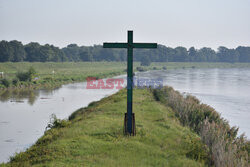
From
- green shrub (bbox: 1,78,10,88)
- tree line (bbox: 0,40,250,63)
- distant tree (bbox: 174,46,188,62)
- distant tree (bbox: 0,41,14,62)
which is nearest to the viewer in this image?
green shrub (bbox: 1,78,10,88)

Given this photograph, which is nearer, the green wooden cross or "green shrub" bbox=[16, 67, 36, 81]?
the green wooden cross

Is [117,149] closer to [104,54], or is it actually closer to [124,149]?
[124,149]

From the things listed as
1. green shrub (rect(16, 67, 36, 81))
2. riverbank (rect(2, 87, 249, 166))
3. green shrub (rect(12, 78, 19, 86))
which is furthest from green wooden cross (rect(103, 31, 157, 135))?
green shrub (rect(16, 67, 36, 81))

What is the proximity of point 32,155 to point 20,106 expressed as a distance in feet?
62.7

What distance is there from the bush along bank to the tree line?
80.5m

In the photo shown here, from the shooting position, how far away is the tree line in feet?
305

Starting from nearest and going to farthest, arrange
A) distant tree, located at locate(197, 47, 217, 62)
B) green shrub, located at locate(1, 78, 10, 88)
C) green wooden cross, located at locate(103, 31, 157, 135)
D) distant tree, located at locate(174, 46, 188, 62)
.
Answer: green wooden cross, located at locate(103, 31, 157, 135)
green shrub, located at locate(1, 78, 10, 88)
distant tree, located at locate(174, 46, 188, 62)
distant tree, located at locate(197, 47, 217, 62)

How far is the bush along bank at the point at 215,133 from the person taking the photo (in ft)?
24.8

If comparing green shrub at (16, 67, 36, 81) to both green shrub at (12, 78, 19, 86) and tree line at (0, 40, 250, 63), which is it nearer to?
green shrub at (12, 78, 19, 86)

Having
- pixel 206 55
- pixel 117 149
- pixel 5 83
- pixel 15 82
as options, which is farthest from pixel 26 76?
pixel 206 55

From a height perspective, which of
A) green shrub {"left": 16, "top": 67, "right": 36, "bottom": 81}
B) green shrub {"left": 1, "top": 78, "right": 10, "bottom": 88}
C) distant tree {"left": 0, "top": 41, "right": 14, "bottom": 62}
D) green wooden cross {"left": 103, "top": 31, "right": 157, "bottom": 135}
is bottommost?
green shrub {"left": 1, "top": 78, "right": 10, "bottom": 88}

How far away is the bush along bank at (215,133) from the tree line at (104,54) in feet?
264

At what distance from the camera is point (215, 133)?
9930mm

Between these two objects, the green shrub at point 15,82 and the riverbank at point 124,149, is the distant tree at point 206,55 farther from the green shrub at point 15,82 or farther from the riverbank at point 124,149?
the riverbank at point 124,149
